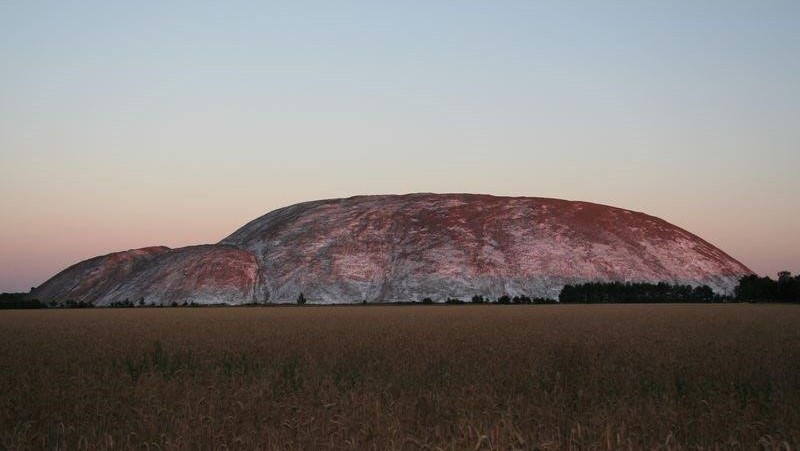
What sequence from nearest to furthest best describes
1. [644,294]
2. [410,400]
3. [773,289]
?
[410,400]
[773,289]
[644,294]

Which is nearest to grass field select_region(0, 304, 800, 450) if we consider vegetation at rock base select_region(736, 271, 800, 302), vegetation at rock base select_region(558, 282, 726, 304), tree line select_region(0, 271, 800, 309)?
vegetation at rock base select_region(736, 271, 800, 302)

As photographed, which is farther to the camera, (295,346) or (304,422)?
(295,346)

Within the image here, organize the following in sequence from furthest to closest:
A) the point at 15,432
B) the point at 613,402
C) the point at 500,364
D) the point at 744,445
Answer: the point at 500,364, the point at 613,402, the point at 15,432, the point at 744,445

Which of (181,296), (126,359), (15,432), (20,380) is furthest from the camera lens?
(181,296)

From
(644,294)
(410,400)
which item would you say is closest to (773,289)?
A: (644,294)

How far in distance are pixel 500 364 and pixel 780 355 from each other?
985cm

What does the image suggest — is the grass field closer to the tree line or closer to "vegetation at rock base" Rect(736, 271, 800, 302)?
"vegetation at rock base" Rect(736, 271, 800, 302)

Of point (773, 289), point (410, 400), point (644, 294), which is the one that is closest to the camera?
point (410, 400)

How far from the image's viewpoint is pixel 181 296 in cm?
19862

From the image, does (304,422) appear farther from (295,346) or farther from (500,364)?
(295,346)

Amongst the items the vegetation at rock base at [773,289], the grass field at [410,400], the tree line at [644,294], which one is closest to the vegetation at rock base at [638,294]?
the tree line at [644,294]

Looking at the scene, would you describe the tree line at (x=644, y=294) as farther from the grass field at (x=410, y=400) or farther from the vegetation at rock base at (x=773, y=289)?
the grass field at (x=410, y=400)

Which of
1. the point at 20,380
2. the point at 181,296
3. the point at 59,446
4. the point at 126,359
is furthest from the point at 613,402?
the point at 181,296

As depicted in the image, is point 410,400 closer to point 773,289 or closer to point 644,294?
point 773,289
